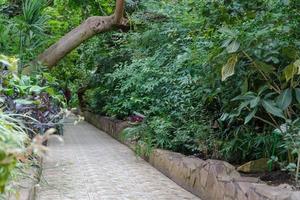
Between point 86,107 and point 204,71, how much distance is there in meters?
10.9

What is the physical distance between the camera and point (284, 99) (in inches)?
131

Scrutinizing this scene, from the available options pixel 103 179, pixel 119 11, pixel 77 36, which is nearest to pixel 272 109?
pixel 103 179

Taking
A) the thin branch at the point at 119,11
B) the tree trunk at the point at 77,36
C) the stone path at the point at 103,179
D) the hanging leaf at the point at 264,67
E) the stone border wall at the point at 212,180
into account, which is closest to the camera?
the stone border wall at the point at 212,180

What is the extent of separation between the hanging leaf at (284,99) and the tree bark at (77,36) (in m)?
4.56

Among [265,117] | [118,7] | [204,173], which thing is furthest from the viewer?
[118,7]

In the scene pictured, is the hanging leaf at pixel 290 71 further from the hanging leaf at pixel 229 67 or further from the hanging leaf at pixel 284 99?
the hanging leaf at pixel 229 67

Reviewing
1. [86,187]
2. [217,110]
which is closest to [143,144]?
[217,110]

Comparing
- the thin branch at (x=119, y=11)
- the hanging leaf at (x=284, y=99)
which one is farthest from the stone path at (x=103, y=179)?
the thin branch at (x=119, y=11)

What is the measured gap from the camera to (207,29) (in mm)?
4277

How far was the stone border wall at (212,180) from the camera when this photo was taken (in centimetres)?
284

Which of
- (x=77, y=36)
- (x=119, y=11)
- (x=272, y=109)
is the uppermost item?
(x=119, y=11)

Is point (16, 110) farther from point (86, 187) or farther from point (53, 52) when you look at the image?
point (53, 52)

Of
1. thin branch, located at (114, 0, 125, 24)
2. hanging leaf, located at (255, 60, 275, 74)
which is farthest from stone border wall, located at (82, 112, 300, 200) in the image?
thin branch, located at (114, 0, 125, 24)

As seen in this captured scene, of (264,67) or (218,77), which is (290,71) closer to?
(264,67)
